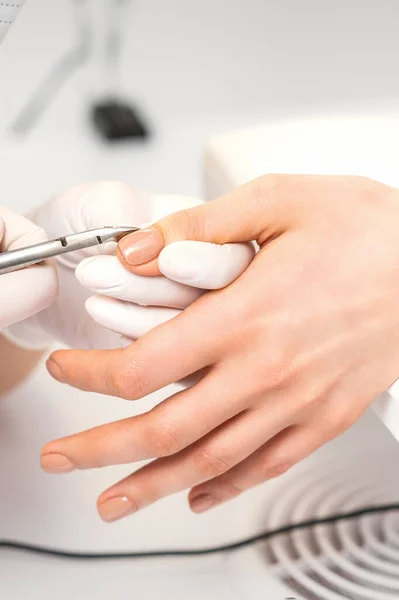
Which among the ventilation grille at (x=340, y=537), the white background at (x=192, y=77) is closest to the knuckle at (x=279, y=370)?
the ventilation grille at (x=340, y=537)

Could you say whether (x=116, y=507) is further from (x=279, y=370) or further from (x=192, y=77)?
(x=192, y=77)

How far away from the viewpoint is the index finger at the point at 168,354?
1.87 ft

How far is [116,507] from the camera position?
647 mm

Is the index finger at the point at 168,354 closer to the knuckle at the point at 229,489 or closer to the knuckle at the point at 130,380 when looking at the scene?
the knuckle at the point at 130,380

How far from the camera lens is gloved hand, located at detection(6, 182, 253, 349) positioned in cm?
56

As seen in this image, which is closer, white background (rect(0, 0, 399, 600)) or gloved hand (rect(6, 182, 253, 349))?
gloved hand (rect(6, 182, 253, 349))

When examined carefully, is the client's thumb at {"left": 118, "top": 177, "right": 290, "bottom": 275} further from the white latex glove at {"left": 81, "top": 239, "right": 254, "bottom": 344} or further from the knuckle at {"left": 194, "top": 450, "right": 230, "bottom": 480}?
the knuckle at {"left": 194, "top": 450, "right": 230, "bottom": 480}

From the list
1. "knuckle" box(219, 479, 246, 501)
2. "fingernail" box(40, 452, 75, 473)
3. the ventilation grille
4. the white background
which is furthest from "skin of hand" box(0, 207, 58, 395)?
the white background

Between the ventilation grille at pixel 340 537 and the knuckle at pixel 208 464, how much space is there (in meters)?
0.18

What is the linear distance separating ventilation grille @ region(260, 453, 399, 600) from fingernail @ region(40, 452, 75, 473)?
254 mm

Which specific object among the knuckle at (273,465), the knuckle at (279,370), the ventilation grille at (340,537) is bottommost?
the ventilation grille at (340,537)

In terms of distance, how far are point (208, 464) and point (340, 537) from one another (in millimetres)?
248

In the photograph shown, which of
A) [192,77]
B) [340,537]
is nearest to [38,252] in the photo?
[340,537]

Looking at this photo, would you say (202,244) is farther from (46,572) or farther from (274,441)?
(46,572)
